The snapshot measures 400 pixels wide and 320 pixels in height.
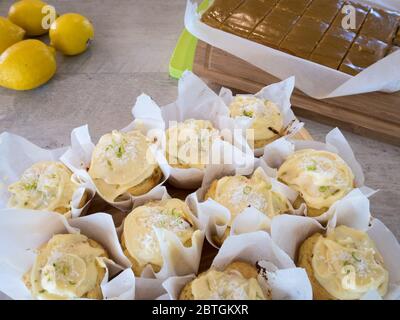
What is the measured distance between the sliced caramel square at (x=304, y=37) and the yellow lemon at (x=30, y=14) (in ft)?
2.55

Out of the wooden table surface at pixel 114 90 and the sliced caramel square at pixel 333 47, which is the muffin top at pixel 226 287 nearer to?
the wooden table surface at pixel 114 90

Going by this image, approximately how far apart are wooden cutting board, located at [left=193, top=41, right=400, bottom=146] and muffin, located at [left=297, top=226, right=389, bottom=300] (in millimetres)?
518

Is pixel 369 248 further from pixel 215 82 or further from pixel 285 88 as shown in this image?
pixel 215 82

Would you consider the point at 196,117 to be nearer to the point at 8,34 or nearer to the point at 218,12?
the point at 218,12

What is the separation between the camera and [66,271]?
0.67 m

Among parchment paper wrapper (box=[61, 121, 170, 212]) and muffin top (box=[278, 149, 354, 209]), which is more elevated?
muffin top (box=[278, 149, 354, 209])

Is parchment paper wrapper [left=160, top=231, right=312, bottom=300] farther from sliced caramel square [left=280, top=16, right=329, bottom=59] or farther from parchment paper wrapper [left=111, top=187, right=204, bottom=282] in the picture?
sliced caramel square [left=280, top=16, right=329, bottom=59]

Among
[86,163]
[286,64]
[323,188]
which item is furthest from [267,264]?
[286,64]

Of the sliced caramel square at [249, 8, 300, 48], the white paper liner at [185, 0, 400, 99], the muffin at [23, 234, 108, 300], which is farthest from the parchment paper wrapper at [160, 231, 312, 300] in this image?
the sliced caramel square at [249, 8, 300, 48]

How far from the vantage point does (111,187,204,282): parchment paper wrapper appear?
27.4 inches

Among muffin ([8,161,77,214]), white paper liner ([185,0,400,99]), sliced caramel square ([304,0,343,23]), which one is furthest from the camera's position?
sliced caramel square ([304,0,343,23])

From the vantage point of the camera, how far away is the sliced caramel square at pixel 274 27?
1251 millimetres

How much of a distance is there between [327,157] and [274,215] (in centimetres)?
18

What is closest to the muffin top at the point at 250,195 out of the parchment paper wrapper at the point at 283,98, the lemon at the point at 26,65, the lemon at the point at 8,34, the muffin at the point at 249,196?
the muffin at the point at 249,196
